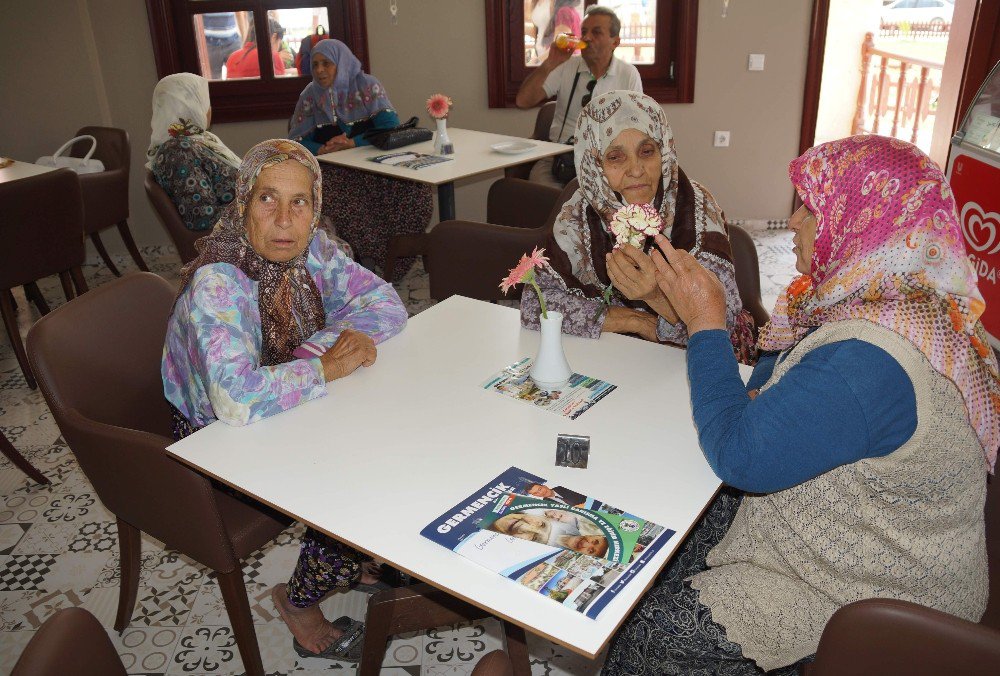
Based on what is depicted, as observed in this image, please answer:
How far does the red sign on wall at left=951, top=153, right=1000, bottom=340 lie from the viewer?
9.56ft

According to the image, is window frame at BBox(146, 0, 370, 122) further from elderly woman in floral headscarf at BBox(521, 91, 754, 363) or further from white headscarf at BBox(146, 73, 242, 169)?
elderly woman in floral headscarf at BBox(521, 91, 754, 363)

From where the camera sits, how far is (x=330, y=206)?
4.59 metres

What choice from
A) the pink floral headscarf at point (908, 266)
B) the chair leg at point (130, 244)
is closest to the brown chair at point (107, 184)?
the chair leg at point (130, 244)

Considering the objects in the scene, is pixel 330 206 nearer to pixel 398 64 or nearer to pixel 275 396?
pixel 398 64

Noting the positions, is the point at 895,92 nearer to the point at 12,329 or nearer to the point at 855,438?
the point at 855,438

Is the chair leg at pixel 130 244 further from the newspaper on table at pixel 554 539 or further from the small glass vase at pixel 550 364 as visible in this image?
the newspaper on table at pixel 554 539

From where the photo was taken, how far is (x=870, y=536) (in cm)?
130

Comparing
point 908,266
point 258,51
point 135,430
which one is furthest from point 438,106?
point 908,266

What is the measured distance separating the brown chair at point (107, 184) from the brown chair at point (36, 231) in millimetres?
764

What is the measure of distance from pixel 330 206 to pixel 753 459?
370 cm

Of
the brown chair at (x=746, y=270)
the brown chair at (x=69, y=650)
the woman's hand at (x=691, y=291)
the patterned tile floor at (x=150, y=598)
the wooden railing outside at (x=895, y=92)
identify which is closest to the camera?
the brown chair at (x=69, y=650)

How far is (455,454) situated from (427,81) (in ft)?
14.5

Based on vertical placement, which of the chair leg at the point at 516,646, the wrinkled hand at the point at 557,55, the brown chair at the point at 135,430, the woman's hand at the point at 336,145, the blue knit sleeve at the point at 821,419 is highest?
the wrinkled hand at the point at 557,55

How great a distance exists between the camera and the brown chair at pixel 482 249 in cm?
299
